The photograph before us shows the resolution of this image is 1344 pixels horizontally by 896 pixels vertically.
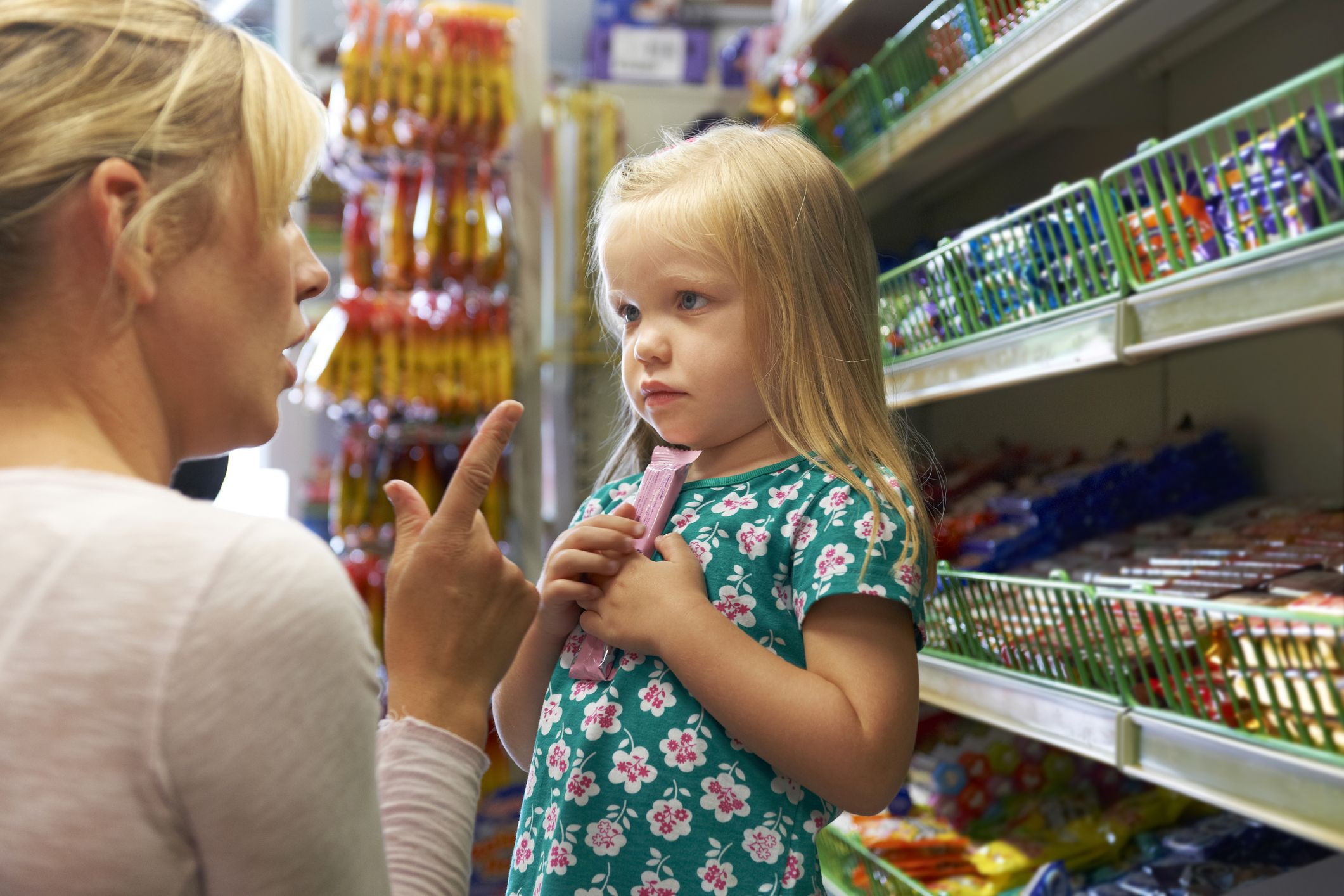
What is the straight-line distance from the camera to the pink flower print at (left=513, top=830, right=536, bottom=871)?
3.48 feet

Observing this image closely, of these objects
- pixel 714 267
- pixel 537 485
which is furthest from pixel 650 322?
pixel 537 485

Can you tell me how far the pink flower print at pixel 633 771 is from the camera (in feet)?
3.24

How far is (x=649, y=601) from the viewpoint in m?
0.99

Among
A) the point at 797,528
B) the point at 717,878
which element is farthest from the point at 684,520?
the point at 717,878

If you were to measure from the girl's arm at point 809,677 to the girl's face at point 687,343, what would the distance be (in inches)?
6.5

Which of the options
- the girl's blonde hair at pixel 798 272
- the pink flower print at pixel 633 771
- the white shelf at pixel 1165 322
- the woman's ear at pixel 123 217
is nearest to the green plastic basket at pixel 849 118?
the white shelf at pixel 1165 322

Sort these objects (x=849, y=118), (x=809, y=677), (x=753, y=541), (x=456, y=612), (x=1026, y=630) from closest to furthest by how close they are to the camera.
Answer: (x=456, y=612) → (x=809, y=677) → (x=753, y=541) → (x=1026, y=630) → (x=849, y=118)

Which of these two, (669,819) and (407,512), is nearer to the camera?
(407,512)

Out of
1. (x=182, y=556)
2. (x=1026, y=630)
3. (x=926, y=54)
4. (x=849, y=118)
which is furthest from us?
(x=849, y=118)

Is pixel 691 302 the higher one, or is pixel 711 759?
pixel 691 302

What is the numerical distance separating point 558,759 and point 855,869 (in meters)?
0.93

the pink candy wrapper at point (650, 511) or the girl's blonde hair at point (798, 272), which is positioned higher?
the girl's blonde hair at point (798, 272)

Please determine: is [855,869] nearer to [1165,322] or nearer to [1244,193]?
[1165,322]

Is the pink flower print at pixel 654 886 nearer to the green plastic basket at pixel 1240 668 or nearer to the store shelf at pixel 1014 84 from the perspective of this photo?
the green plastic basket at pixel 1240 668
